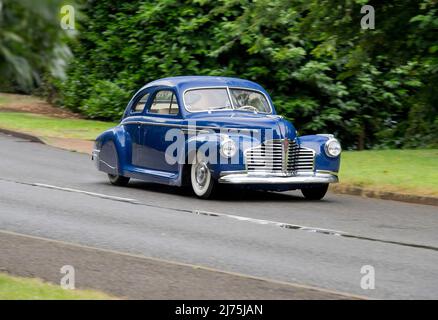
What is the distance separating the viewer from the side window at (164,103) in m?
16.4

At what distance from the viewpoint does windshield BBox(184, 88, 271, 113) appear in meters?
16.3

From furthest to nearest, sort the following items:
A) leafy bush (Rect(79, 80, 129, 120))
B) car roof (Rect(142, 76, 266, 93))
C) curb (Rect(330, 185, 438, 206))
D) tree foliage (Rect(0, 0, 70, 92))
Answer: leafy bush (Rect(79, 80, 129, 120)) → car roof (Rect(142, 76, 266, 93)) → curb (Rect(330, 185, 438, 206)) → tree foliage (Rect(0, 0, 70, 92))

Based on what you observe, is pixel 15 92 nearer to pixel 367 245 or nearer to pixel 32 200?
pixel 32 200

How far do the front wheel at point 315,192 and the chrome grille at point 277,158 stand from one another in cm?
67

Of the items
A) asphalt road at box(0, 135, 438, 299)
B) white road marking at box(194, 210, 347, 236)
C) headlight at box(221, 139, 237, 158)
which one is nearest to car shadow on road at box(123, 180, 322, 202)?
asphalt road at box(0, 135, 438, 299)

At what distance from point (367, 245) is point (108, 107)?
18765mm

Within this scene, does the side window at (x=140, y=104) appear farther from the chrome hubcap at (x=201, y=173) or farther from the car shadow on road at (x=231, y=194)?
the chrome hubcap at (x=201, y=173)

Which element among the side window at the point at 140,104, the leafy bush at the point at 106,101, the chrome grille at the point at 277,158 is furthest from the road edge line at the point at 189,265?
the leafy bush at the point at 106,101

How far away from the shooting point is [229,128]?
15.4 meters

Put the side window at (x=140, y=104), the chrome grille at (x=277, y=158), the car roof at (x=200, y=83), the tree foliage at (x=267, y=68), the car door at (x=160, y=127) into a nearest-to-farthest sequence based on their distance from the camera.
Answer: the chrome grille at (x=277, y=158) → the car door at (x=160, y=127) → the car roof at (x=200, y=83) → the side window at (x=140, y=104) → the tree foliage at (x=267, y=68)

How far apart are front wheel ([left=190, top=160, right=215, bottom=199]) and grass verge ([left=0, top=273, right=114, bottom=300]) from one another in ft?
22.3

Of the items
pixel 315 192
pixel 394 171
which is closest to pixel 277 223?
pixel 315 192

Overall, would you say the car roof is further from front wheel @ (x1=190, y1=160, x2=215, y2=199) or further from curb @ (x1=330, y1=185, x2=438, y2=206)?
curb @ (x1=330, y1=185, x2=438, y2=206)

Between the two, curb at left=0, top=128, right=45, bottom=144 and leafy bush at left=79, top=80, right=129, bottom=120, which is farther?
leafy bush at left=79, top=80, right=129, bottom=120
